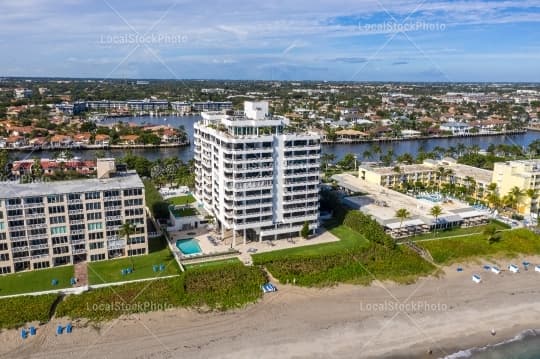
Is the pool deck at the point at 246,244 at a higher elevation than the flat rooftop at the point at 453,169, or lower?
lower

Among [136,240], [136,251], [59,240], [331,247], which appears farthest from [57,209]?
[331,247]

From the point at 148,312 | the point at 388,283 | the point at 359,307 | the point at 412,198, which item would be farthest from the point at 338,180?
the point at 148,312

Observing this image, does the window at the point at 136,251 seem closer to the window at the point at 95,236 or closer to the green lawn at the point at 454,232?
the window at the point at 95,236

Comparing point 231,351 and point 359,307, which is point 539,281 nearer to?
point 359,307

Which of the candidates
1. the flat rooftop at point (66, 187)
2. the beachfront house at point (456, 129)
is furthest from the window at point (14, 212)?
the beachfront house at point (456, 129)

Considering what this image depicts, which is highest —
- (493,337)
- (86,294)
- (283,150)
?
(283,150)

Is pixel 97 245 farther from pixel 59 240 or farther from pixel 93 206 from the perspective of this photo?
pixel 93 206
